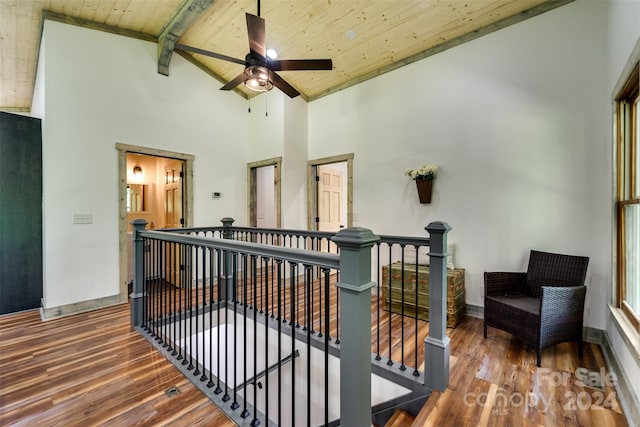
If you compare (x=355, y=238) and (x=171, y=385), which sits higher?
(x=355, y=238)

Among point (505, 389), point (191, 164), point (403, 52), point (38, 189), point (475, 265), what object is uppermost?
point (403, 52)

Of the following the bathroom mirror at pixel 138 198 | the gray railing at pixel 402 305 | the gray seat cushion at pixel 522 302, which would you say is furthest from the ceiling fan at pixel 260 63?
the bathroom mirror at pixel 138 198

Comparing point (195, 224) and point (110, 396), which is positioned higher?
point (195, 224)

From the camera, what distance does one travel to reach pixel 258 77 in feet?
8.98

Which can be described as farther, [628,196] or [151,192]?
[151,192]

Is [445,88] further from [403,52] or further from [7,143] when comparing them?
[7,143]

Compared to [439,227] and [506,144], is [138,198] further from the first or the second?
[506,144]

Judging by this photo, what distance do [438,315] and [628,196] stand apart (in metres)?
1.93

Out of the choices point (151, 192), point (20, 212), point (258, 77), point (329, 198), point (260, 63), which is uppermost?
point (260, 63)

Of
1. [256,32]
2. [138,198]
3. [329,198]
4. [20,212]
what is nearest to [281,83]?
[256,32]

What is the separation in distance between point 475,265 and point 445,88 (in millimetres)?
2204

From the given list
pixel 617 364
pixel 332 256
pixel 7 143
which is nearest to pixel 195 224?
pixel 7 143

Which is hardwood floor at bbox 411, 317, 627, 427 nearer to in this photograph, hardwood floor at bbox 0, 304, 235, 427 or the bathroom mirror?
hardwood floor at bbox 0, 304, 235, 427

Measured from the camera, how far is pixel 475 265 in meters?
3.36
